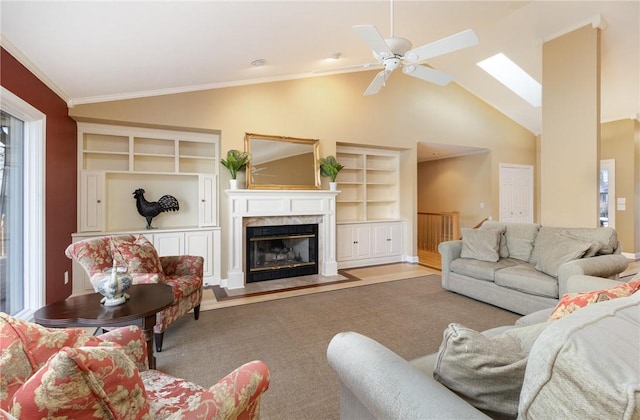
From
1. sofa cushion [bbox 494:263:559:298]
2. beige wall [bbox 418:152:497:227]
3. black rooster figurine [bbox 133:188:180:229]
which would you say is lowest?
sofa cushion [bbox 494:263:559:298]

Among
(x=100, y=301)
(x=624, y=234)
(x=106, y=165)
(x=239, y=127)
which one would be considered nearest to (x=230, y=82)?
(x=239, y=127)

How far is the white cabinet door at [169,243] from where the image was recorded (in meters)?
4.11

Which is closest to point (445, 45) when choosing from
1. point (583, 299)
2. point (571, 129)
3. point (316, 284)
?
point (583, 299)

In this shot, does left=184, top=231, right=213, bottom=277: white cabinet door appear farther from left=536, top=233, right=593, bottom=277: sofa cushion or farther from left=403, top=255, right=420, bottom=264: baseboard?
left=536, top=233, right=593, bottom=277: sofa cushion

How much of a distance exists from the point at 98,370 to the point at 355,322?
2.63 metres

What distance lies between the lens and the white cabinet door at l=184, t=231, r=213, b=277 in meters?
4.28

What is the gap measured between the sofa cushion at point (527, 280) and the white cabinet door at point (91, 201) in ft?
16.7

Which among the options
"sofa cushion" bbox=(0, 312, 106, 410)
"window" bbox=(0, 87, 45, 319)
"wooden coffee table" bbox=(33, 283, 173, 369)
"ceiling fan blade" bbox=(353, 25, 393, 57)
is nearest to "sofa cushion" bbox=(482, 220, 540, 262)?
"ceiling fan blade" bbox=(353, 25, 393, 57)

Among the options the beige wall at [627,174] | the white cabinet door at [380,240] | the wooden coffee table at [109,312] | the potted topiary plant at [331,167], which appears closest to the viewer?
the wooden coffee table at [109,312]

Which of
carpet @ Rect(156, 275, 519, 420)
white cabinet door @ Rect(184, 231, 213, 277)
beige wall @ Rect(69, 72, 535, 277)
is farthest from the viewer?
white cabinet door @ Rect(184, 231, 213, 277)

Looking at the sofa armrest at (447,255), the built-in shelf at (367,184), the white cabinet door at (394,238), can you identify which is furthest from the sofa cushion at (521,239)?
the built-in shelf at (367,184)

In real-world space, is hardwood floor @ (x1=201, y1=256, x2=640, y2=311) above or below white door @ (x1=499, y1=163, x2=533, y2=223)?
below

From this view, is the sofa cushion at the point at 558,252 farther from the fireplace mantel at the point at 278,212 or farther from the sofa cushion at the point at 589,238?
the fireplace mantel at the point at 278,212

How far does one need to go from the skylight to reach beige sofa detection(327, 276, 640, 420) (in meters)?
6.01
